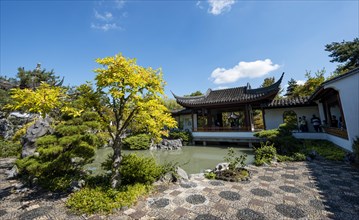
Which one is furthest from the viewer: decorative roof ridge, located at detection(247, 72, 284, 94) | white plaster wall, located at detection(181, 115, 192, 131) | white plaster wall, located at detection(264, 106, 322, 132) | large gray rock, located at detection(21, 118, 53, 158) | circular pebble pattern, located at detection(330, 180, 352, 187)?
white plaster wall, located at detection(181, 115, 192, 131)

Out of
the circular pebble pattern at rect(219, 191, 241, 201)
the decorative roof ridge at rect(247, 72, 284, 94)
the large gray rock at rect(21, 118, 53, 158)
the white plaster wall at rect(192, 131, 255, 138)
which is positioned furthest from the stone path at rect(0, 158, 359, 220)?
the decorative roof ridge at rect(247, 72, 284, 94)

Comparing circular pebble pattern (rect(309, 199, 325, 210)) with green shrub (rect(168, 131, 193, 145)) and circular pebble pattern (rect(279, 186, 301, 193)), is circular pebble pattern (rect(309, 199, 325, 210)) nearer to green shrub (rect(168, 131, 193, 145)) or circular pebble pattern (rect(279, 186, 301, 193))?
circular pebble pattern (rect(279, 186, 301, 193))

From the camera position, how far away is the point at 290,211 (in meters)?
2.95

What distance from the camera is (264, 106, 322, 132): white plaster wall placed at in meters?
11.5

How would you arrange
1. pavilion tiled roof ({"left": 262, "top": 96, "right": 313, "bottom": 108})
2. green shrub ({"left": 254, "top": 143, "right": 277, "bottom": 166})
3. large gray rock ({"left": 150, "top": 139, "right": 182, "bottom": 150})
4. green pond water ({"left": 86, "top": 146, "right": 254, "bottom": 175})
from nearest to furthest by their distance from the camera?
green shrub ({"left": 254, "top": 143, "right": 277, "bottom": 166}) < green pond water ({"left": 86, "top": 146, "right": 254, "bottom": 175}) < pavilion tiled roof ({"left": 262, "top": 96, "right": 313, "bottom": 108}) < large gray rock ({"left": 150, "top": 139, "right": 182, "bottom": 150})

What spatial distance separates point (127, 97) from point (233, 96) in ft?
36.4

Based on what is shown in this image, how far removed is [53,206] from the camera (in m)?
3.39

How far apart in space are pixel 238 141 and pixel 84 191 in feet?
33.7

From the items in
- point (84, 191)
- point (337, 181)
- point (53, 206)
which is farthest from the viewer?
point (337, 181)

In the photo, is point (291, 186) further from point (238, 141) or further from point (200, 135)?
point (200, 135)

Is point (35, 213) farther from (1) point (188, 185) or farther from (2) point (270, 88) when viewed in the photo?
(2) point (270, 88)

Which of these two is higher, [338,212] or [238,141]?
[238,141]

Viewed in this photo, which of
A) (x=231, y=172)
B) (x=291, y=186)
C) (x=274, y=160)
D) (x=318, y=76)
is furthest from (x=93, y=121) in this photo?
(x=318, y=76)

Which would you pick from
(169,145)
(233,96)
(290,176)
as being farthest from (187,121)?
(290,176)
